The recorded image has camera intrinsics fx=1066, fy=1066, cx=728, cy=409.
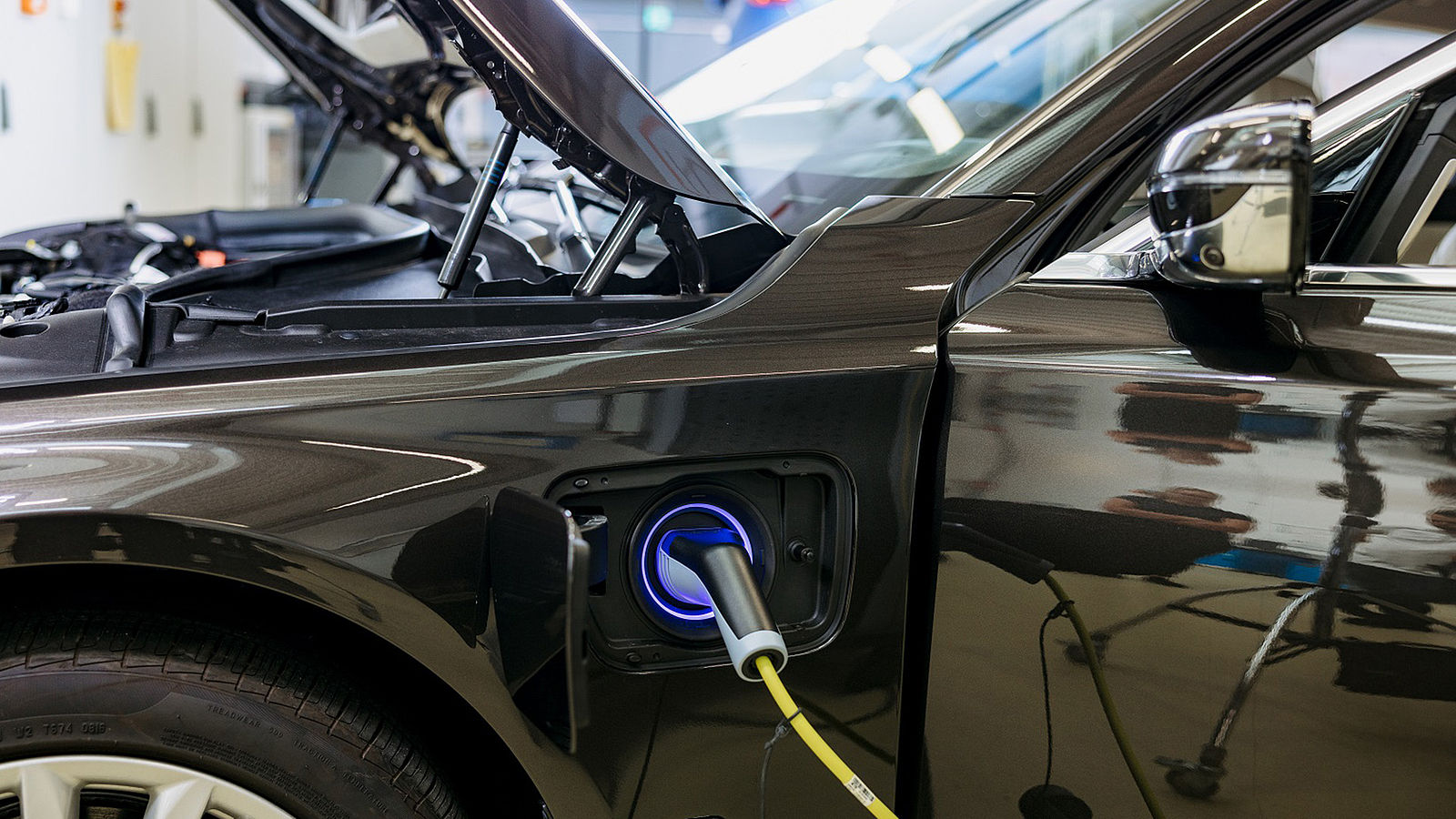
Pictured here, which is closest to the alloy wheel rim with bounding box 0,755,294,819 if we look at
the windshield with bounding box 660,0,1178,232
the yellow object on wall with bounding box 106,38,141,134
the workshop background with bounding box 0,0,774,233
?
the windshield with bounding box 660,0,1178,232

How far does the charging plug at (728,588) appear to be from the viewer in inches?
38.0

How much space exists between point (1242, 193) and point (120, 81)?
19.3 feet

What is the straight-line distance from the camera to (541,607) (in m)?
0.87

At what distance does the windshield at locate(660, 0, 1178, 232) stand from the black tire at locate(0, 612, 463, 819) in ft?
2.72

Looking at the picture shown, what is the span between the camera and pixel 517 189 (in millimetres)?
1996

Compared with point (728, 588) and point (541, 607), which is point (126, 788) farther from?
point (728, 588)

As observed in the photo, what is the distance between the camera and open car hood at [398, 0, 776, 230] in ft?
3.61

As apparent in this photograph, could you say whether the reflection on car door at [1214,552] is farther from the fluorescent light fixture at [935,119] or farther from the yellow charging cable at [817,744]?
the fluorescent light fixture at [935,119]

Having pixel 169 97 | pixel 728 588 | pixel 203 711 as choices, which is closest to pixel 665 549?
pixel 728 588

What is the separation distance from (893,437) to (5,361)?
858 mm

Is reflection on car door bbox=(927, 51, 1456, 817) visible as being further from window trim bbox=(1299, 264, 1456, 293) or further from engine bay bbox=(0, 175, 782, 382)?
engine bay bbox=(0, 175, 782, 382)

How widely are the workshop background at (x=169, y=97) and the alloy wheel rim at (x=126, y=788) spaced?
169 centimetres

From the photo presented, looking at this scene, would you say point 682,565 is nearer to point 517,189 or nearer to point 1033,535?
point 1033,535

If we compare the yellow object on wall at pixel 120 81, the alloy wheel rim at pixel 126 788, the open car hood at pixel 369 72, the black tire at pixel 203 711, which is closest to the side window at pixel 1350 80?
the black tire at pixel 203 711
